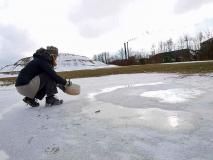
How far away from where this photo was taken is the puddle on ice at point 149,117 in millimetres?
3072

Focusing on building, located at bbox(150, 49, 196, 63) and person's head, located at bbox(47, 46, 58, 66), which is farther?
building, located at bbox(150, 49, 196, 63)

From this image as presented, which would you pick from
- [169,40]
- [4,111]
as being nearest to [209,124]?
[4,111]

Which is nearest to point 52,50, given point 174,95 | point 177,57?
point 174,95

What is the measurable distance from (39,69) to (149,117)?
2.31m

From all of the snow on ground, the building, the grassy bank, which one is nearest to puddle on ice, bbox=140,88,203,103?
the snow on ground

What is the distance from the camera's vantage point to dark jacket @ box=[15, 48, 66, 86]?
5090 millimetres

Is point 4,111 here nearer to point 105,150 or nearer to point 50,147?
point 50,147

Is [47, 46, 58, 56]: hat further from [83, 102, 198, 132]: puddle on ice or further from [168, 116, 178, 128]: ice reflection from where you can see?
[168, 116, 178, 128]: ice reflection

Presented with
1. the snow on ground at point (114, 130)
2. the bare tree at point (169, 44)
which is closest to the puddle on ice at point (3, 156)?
the snow on ground at point (114, 130)

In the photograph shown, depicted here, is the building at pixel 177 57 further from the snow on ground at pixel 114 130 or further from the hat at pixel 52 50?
the snow on ground at pixel 114 130

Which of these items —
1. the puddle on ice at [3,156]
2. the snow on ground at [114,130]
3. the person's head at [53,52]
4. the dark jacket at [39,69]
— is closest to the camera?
the snow on ground at [114,130]

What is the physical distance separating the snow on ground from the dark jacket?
55 centimetres

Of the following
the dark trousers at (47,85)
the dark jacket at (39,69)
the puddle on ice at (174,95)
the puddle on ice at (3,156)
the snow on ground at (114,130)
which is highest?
the dark jacket at (39,69)

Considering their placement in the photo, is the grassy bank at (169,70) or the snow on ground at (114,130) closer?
the snow on ground at (114,130)
